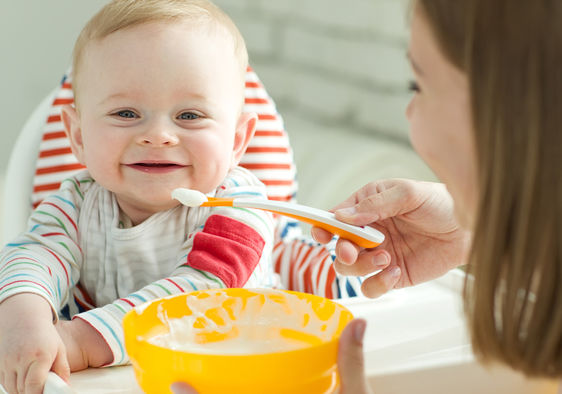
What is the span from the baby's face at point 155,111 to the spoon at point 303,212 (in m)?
0.08

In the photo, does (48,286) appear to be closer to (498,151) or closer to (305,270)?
(305,270)

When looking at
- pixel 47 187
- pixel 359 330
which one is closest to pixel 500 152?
pixel 359 330

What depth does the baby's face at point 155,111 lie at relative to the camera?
32.9 inches

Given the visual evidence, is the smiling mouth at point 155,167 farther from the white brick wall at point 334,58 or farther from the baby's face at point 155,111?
the white brick wall at point 334,58

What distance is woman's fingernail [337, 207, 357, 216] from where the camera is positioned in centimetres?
77

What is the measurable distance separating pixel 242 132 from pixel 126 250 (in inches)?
8.4

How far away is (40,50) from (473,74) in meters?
2.10

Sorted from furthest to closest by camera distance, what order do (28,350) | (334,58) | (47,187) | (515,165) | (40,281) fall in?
(334,58) < (47,187) < (40,281) < (28,350) < (515,165)

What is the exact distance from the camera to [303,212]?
739 millimetres

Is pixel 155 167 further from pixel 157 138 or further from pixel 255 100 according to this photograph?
pixel 255 100

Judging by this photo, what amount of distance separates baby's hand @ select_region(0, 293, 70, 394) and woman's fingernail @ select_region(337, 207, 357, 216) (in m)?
0.29

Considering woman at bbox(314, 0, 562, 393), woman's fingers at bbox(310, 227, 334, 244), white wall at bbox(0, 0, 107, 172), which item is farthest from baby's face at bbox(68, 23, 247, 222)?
white wall at bbox(0, 0, 107, 172)

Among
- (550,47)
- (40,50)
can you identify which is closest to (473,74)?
(550,47)

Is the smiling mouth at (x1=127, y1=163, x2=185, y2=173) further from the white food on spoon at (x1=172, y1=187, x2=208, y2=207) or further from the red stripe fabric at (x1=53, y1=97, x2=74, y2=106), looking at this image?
the red stripe fabric at (x1=53, y1=97, x2=74, y2=106)
